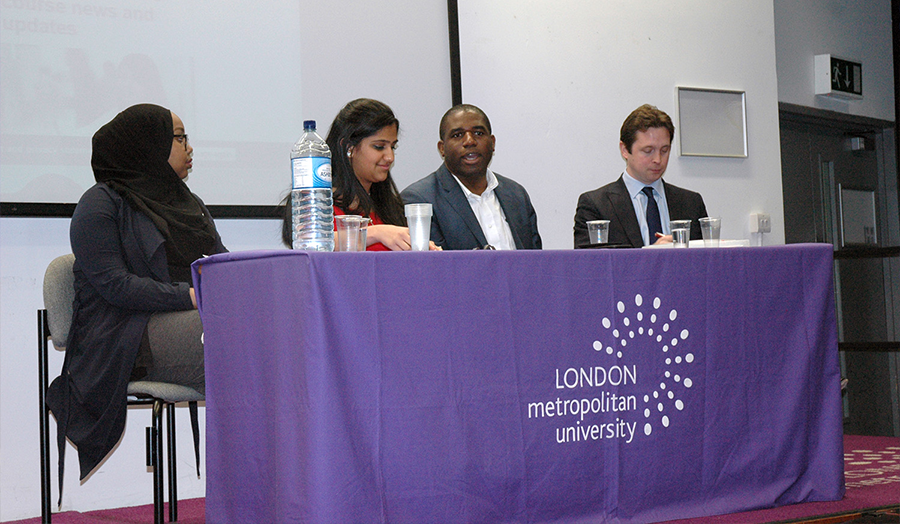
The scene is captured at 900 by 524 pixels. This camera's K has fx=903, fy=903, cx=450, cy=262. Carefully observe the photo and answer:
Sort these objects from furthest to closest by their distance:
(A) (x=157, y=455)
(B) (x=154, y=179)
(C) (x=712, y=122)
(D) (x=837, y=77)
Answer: (D) (x=837, y=77), (C) (x=712, y=122), (B) (x=154, y=179), (A) (x=157, y=455)

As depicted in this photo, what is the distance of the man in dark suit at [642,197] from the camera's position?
340 centimetres

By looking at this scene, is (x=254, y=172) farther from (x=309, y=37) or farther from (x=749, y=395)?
(x=749, y=395)

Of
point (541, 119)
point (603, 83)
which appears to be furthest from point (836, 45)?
point (541, 119)

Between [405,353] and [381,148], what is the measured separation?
3.44 ft

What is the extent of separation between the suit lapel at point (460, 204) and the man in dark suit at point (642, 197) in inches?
17.2

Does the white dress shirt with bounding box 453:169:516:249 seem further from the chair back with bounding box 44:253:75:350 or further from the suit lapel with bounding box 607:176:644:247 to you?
the chair back with bounding box 44:253:75:350

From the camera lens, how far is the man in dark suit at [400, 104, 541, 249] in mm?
3195

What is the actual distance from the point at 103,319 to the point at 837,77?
193 inches

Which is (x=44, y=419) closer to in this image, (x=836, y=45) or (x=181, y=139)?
(x=181, y=139)

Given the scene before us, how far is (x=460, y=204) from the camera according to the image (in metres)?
3.22

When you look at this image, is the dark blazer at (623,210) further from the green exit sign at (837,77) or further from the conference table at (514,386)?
Answer: the green exit sign at (837,77)

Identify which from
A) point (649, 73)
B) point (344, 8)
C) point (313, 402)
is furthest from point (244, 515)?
point (649, 73)

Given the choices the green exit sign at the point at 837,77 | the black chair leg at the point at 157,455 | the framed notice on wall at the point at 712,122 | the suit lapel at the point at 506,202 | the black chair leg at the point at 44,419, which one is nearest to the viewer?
the black chair leg at the point at 157,455

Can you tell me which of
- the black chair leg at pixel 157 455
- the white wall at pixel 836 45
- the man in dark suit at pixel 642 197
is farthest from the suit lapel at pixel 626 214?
the white wall at pixel 836 45
